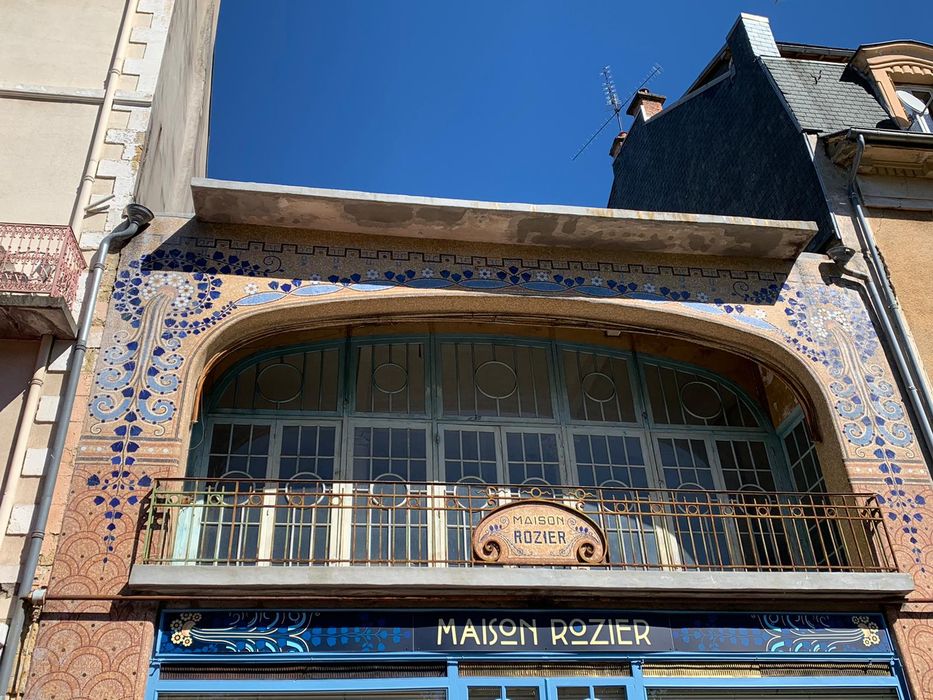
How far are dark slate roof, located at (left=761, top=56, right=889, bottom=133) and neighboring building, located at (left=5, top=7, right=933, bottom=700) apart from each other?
1.43 meters

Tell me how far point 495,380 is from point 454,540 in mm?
1845

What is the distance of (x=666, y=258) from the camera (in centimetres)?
969

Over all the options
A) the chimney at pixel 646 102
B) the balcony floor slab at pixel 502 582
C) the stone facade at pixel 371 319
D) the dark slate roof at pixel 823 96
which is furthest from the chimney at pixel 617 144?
the balcony floor slab at pixel 502 582

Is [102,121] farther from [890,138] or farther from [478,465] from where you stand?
[890,138]

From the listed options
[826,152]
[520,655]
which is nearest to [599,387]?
[520,655]

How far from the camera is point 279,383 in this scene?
9.38 meters

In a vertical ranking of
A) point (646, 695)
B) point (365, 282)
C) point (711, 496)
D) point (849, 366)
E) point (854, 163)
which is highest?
point (854, 163)

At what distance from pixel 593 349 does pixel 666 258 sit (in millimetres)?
1239

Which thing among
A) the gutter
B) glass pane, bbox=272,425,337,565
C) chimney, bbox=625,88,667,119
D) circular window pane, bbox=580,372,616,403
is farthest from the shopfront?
chimney, bbox=625,88,667,119

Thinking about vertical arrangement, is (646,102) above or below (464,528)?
above

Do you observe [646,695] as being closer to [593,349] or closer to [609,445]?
[609,445]

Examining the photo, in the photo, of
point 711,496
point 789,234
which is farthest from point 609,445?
point 789,234

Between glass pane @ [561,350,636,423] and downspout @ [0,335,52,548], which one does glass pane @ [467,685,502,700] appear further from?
downspout @ [0,335,52,548]

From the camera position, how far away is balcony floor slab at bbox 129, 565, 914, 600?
695 cm
